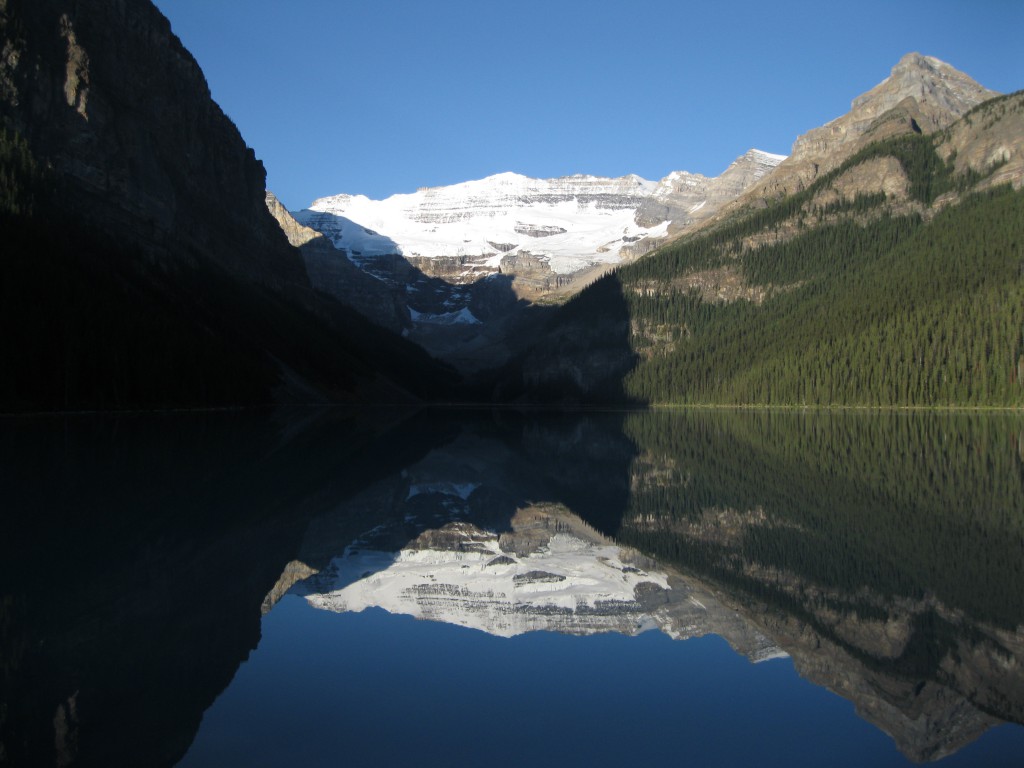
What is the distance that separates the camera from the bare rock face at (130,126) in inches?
3718

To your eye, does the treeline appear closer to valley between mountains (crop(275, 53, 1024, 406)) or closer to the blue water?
valley between mountains (crop(275, 53, 1024, 406))

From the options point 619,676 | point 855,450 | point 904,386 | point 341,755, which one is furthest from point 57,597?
point 904,386

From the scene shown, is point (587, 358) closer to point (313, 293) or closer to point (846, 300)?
point (313, 293)

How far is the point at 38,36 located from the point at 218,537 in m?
104

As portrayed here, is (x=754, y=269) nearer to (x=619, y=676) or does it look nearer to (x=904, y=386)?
(x=904, y=386)

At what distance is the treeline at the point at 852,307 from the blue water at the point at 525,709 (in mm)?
93152

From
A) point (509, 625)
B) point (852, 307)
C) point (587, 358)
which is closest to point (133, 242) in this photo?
point (852, 307)

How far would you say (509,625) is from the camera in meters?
11.1

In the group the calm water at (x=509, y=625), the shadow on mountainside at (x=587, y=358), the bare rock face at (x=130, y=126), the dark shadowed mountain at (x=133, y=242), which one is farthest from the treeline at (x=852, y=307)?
the calm water at (x=509, y=625)

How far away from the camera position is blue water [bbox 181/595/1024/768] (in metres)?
6.86

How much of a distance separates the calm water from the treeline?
84.5m

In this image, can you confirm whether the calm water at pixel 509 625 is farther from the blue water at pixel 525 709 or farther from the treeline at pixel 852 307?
the treeline at pixel 852 307

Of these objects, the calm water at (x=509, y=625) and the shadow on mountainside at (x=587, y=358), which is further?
the shadow on mountainside at (x=587, y=358)

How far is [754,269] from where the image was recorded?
166 meters
